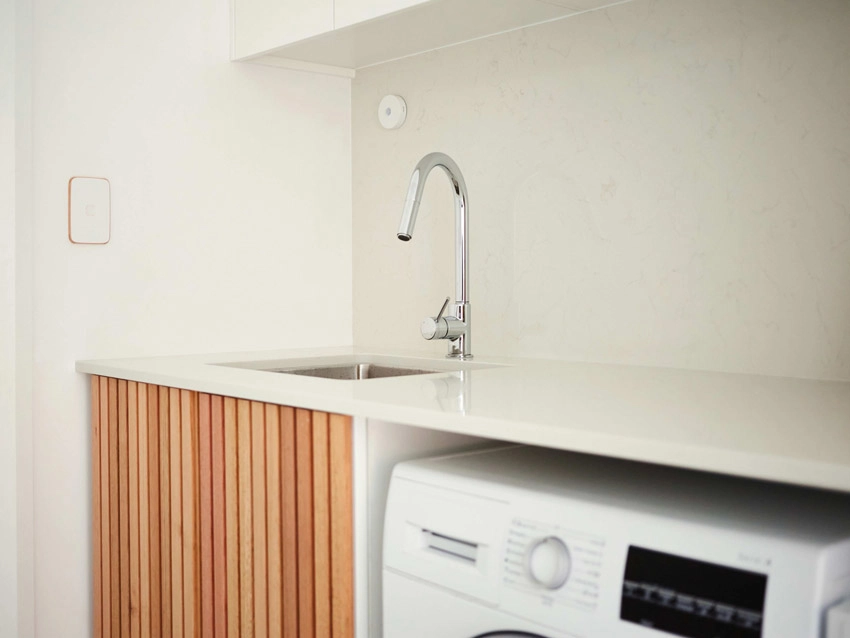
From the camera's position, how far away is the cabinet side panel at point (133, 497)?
1771mm

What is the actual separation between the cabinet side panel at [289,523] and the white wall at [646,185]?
0.71 m

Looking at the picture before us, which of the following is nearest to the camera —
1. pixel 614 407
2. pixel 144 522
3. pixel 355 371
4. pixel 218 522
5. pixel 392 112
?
pixel 614 407

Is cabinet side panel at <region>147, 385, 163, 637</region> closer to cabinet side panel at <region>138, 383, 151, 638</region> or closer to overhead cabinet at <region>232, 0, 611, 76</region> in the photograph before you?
cabinet side panel at <region>138, 383, 151, 638</region>

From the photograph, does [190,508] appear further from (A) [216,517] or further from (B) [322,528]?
(B) [322,528]

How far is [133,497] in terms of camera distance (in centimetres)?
179

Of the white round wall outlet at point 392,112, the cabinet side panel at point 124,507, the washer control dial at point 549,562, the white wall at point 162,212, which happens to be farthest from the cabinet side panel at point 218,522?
the white round wall outlet at point 392,112

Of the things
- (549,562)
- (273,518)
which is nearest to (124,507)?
(273,518)

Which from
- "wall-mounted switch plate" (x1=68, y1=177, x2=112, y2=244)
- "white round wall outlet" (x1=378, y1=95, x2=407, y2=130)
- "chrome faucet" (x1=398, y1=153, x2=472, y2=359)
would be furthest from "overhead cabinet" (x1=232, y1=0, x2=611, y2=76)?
"wall-mounted switch plate" (x1=68, y1=177, x2=112, y2=244)

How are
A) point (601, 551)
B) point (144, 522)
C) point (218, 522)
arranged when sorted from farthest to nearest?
1. point (144, 522)
2. point (218, 522)
3. point (601, 551)

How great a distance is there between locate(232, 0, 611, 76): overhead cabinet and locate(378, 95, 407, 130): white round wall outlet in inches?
4.3

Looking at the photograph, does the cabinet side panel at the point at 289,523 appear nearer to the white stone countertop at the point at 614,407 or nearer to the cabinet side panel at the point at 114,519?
the white stone countertop at the point at 614,407

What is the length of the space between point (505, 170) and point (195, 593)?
3.56ft

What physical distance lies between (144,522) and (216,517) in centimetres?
28

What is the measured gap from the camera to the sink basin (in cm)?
189
